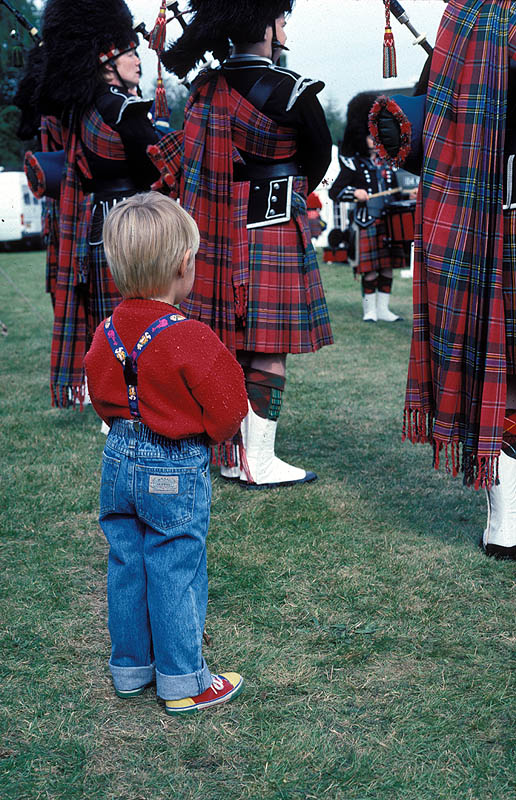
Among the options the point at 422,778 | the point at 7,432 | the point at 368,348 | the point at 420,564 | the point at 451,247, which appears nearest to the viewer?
the point at 422,778

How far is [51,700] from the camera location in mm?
1933

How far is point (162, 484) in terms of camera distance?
1.79 metres

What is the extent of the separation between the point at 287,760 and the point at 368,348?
4925 mm

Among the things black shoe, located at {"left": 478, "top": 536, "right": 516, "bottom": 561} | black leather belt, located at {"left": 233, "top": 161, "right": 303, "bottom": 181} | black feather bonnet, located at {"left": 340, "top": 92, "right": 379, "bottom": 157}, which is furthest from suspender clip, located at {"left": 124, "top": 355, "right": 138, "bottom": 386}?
black feather bonnet, located at {"left": 340, "top": 92, "right": 379, "bottom": 157}

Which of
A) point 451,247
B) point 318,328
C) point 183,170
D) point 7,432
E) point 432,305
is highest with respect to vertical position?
point 183,170

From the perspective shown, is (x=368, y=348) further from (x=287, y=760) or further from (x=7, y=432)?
(x=287, y=760)

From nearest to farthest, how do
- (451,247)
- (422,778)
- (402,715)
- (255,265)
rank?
(422,778), (402,715), (451,247), (255,265)

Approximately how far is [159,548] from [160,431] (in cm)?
27

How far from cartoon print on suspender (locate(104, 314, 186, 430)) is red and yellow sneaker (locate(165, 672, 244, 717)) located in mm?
639

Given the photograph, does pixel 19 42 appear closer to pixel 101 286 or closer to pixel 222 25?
pixel 101 286

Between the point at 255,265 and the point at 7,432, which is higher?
the point at 255,265

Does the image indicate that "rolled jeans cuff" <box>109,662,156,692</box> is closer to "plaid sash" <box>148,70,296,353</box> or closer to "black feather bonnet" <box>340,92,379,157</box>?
"plaid sash" <box>148,70,296,353</box>

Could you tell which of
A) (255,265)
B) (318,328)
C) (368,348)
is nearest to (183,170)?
(255,265)

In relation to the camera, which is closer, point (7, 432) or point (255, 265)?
point (255, 265)
